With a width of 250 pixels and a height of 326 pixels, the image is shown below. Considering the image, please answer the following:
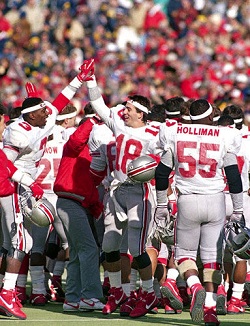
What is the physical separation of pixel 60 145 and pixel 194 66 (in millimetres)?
10220

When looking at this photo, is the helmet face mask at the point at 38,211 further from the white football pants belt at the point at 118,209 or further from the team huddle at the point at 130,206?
the white football pants belt at the point at 118,209

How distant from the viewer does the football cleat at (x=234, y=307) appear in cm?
1053

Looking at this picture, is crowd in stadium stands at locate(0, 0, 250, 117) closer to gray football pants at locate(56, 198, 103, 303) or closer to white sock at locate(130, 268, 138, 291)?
white sock at locate(130, 268, 138, 291)

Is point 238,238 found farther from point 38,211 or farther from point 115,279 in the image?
point 38,211

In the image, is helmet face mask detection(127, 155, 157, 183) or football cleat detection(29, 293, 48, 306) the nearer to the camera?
helmet face mask detection(127, 155, 157, 183)

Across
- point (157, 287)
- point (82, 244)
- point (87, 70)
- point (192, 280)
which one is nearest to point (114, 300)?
point (82, 244)

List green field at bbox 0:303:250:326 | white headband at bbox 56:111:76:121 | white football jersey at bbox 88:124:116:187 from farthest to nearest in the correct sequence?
white headband at bbox 56:111:76:121 < white football jersey at bbox 88:124:116:187 < green field at bbox 0:303:250:326

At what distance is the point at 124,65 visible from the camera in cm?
2197

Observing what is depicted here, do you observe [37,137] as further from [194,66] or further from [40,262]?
[194,66]

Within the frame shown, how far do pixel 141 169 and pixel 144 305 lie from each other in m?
1.31

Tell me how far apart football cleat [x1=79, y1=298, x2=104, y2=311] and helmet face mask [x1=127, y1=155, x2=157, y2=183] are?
1380mm

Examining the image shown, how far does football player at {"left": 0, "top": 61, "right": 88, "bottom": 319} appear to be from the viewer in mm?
9969

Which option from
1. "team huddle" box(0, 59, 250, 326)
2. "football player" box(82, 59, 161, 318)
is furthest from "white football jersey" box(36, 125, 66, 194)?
"football player" box(82, 59, 161, 318)

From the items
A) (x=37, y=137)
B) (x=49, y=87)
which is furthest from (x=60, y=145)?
(x=49, y=87)
